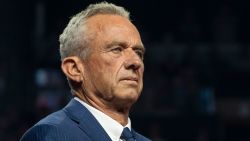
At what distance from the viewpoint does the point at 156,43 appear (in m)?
8.38

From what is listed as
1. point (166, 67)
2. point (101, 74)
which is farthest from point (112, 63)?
point (166, 67)

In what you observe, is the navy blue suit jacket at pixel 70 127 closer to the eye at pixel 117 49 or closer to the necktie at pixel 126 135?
the necktie at pixel 126 135

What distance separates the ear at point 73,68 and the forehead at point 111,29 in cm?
9

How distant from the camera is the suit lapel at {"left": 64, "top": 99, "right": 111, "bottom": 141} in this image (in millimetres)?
2008

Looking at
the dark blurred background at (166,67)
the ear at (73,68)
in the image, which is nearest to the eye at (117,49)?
the ear at (73,68)

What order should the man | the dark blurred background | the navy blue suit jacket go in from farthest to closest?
the dark blurred background, the man, the navy blue suit jacket

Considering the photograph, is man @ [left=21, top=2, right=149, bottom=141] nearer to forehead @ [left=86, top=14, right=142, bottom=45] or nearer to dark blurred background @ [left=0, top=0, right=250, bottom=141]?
forehead @ [left=86, top=14, right=142, bottom=45]

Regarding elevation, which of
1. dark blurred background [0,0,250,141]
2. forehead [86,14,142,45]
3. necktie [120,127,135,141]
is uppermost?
forehead [86,14,142,45]

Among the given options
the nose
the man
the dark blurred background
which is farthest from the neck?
the dark blurred background

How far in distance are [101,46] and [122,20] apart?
0.12 m

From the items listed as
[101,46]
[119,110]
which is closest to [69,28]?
[101,46]

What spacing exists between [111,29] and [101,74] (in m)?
0.14

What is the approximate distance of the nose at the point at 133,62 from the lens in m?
2.06

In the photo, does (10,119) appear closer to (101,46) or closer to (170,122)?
(170,122)
